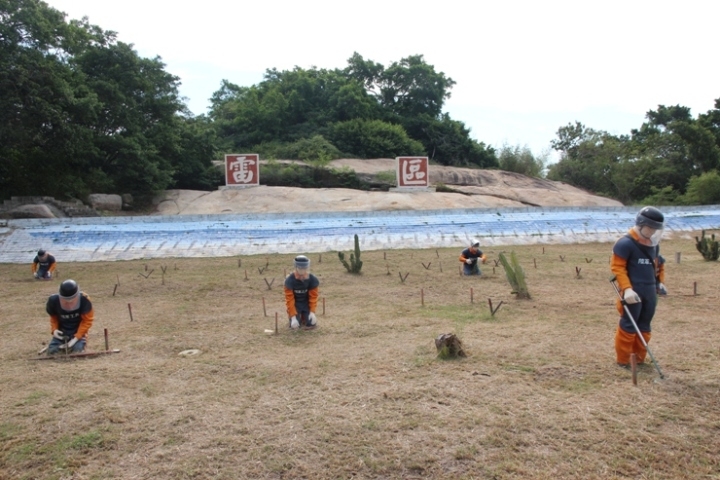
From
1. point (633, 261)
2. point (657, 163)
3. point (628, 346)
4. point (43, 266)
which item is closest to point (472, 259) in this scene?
point (633, 261)

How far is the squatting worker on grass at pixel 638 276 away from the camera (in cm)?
580

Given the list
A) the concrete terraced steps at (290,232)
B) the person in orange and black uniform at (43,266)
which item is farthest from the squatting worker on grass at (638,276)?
the person in orange and black uniform at (43,266)

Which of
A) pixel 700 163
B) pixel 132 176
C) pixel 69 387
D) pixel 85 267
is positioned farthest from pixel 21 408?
pixel 700 163

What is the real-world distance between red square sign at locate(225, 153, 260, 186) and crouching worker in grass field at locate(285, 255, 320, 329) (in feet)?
67.2

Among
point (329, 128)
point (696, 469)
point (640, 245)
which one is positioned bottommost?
point (696, 469)

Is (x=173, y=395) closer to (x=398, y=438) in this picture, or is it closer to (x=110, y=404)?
(x=110, y=404)

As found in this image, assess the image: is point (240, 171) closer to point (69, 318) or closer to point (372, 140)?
point (372, 140)

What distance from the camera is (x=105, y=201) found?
26562 millimetres

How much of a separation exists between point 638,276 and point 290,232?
46.0 ft

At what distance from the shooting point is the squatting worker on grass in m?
5.80

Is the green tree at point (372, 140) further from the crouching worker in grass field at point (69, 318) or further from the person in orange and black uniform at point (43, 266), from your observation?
the crouching worker in grass field at point (69, 318)

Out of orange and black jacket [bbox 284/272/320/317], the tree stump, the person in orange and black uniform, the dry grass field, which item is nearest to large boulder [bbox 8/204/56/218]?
the person in orange and black uniform

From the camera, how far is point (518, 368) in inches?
233

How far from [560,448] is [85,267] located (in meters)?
15.3
